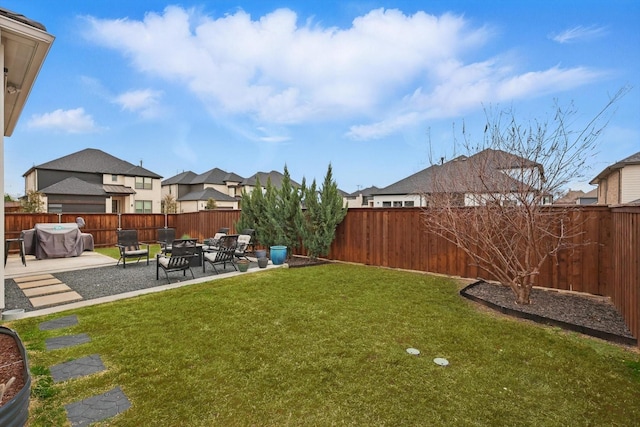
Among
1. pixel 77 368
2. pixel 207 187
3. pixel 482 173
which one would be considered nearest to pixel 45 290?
pixel 77 368

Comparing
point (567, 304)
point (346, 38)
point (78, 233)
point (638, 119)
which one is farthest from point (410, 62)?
point (78, 233)

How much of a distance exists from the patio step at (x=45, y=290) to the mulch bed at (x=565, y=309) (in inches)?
296

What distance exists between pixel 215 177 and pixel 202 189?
2.23m

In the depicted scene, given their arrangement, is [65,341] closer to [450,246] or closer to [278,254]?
[278,254]

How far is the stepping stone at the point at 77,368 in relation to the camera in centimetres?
289

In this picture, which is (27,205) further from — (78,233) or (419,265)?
(419,265)

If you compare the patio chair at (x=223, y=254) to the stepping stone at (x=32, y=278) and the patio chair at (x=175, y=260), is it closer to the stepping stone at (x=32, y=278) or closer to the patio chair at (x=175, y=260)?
the patio chair at (x=175, y=260)

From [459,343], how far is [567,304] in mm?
2952

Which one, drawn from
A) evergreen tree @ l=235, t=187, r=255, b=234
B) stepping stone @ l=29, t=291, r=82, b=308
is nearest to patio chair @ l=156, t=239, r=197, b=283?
stepping stone @ l=29, t=291, r=82, b=308

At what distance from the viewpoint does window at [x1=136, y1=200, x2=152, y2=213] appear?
1051 inches

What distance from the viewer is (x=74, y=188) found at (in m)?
22.3

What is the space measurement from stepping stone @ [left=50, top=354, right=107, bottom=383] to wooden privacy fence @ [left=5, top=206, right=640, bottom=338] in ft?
19.9

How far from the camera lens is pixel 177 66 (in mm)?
10727

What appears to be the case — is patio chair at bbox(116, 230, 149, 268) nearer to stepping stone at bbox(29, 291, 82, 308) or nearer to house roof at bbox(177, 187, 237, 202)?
stepping stone at bbox(29, 291, 82, 308)
